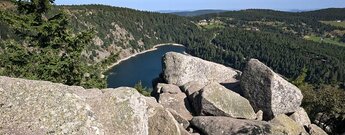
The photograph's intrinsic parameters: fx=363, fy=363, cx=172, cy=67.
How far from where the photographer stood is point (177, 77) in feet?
125

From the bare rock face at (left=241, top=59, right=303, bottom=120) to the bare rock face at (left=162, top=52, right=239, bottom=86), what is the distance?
17.9ft

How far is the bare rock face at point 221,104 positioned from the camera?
2942 centimetres

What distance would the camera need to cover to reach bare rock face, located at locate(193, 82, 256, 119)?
29422 millimetres

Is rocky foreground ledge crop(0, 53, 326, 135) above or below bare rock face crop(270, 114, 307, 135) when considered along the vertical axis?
above

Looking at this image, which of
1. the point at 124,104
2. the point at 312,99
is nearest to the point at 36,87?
the point at 124,104

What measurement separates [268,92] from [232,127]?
7.65m

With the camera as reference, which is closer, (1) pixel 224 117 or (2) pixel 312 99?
(1) pixel 224 117

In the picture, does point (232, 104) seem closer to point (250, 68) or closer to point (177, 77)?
point (250, 68)

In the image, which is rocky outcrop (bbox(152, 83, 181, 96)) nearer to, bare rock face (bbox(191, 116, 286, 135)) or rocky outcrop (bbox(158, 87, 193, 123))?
rocky outcrop (bbox(158, 87, 193, 123))

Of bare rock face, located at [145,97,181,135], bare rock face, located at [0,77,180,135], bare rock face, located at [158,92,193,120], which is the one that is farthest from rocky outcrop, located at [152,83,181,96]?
bare rock face, located at [0,77,180,135]

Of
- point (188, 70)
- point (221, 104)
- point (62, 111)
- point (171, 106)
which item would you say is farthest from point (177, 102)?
point (62, 111)

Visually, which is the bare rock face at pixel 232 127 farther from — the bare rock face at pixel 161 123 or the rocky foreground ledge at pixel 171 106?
the bare rock face at pixel 161 123

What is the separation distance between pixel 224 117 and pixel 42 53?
710 inches

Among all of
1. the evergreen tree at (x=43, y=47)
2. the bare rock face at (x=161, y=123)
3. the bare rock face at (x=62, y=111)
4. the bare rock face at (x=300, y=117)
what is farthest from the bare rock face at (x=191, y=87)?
the bare rock face at (x=62, y=111)
